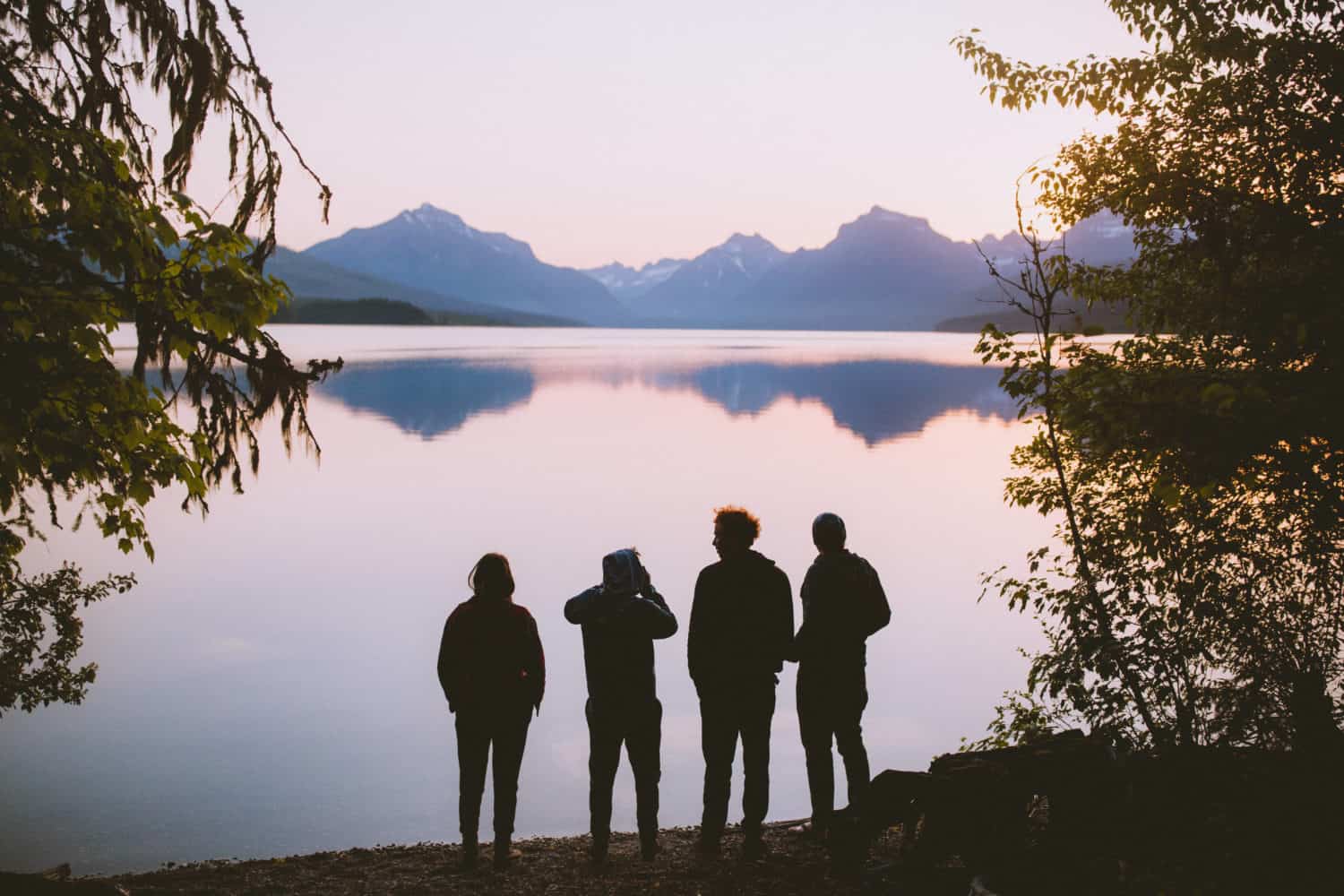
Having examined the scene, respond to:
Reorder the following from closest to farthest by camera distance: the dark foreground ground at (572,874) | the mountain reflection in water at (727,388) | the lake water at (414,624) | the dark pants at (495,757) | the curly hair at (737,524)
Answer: the dark foreground ground at (572,874) < the curly hair at (737,524) < the dark pants at (495,757) < the lake water at (414,624) < the mountain reflection in water at (727,388)

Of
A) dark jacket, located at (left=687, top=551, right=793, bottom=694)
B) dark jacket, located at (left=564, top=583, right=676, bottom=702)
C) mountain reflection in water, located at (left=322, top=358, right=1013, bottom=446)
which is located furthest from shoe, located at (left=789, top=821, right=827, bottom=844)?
mountain reflection in water, located at (left=322, top=358, right=1013, bottom=446)

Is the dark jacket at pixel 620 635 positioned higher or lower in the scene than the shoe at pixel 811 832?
higher

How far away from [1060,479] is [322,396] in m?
70.5

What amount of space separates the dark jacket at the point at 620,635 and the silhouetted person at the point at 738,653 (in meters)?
0.30

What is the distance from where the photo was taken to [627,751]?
22.2 ft

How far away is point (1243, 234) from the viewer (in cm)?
698

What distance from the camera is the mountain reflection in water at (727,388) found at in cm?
5869

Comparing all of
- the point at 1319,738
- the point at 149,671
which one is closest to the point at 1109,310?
the point at 1319,738

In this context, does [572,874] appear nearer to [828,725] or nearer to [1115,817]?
[828,725]

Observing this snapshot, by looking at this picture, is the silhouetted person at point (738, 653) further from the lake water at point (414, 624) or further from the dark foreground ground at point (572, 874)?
the lake water at point (414, 624)

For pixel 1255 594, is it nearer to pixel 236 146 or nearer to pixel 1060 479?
pixel 1060 479

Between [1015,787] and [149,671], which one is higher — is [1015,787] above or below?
above

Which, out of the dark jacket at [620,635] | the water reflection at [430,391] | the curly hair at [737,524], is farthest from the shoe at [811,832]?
the water reflection at [430,391]

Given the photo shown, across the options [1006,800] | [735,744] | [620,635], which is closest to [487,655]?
[620,635]
